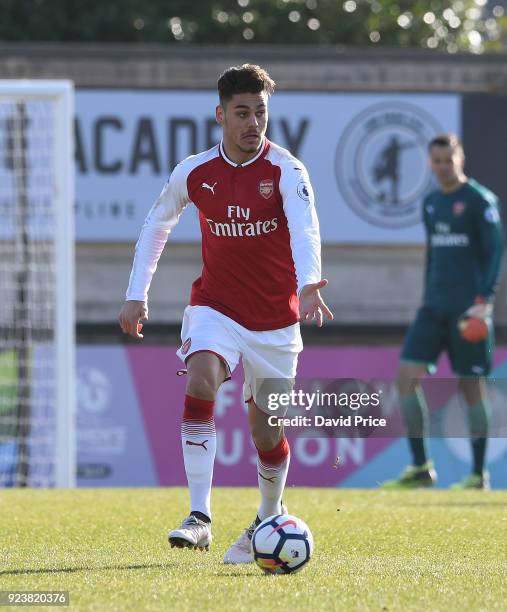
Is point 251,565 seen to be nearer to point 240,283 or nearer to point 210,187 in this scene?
point 240,283

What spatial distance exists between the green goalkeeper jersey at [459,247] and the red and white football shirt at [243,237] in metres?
5.16

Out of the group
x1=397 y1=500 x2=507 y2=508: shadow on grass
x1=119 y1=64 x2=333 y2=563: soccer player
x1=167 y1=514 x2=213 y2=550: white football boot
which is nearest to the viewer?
x1=167 y1=514 x2=213 y2=550: white football boot

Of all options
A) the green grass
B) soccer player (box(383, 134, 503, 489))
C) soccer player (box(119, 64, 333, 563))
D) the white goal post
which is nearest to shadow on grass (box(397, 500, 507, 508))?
the green grass

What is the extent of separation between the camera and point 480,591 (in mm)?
5711

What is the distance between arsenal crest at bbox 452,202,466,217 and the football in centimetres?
617

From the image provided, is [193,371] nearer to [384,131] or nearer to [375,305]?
[384,131]

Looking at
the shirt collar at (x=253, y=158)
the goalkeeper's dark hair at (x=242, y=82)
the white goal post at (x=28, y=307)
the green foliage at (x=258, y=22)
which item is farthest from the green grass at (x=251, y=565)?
the green foliage at (x=258, y=22)

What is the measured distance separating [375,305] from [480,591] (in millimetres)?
14740

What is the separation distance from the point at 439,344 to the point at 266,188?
5567mm

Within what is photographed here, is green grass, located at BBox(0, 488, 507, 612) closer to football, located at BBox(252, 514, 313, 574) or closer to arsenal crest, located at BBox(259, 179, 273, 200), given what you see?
football, located at BBox(252, 514, 313, 574)

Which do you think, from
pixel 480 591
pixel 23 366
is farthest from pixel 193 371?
pixel 23 366

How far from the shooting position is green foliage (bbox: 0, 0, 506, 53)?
29.2 meters

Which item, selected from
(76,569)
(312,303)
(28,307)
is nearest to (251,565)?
(76,569)

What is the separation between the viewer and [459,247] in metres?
12.0
